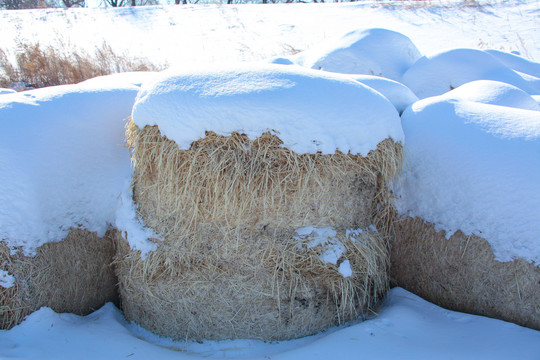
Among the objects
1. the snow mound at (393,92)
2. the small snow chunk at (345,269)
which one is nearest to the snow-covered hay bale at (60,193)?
the small snow chunk at (345,269)

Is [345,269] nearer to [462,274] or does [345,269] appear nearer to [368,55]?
[462,274]

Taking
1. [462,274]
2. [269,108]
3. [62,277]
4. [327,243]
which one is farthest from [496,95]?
[62,277]

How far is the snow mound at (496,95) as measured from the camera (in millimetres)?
2424

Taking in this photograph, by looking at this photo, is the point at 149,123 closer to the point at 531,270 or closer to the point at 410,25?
the point at 531,270

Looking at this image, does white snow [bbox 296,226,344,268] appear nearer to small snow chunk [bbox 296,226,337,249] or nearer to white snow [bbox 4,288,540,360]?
small snow chunk [bbox 296,226,337,249]

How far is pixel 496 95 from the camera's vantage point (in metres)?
2.46

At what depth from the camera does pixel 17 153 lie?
1880 mm

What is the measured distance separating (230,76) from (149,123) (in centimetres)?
41

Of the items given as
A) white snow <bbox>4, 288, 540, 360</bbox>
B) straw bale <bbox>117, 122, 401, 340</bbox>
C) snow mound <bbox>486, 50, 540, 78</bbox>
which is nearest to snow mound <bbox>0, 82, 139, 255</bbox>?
straw bale <bbox>117, 122, 401, 340</bbox>

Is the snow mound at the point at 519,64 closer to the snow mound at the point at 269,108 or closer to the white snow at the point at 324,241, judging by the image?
the snow mound at the point at 269,108

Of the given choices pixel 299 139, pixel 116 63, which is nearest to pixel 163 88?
pixel 299 139

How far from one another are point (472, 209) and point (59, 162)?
1970 millimetres

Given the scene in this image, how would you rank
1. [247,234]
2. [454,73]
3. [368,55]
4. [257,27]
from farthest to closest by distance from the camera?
[257,27] → [368,55] → [454,73] → [247,234]

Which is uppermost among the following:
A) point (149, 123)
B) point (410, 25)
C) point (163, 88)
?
point (410, 25)
